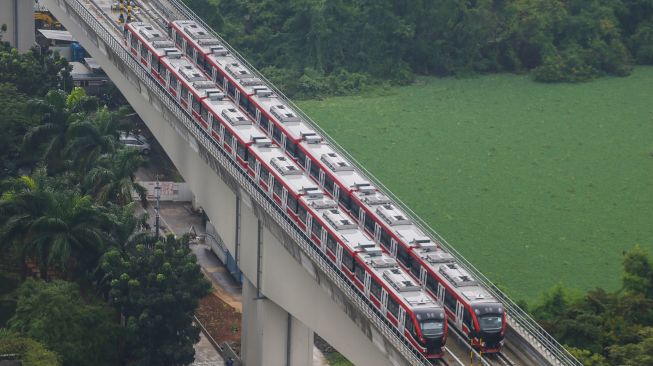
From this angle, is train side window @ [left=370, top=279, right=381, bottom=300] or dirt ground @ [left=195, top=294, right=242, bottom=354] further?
dirt ground @ [left=195, top=294, right=242, bottom=354]

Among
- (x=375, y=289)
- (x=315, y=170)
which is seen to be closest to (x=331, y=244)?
(x=375, y=289)

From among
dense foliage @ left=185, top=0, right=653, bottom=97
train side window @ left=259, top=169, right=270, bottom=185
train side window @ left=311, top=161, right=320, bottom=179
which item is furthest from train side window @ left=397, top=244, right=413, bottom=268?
dense foliage @ left=185, top=0, right=653, bottom=97

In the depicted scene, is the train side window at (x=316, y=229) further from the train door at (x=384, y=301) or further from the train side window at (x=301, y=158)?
the train side window at (x=301, y=158)

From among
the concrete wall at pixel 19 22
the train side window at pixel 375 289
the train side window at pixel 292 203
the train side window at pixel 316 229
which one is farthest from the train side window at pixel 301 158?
the concrete wall at pixel 19 22

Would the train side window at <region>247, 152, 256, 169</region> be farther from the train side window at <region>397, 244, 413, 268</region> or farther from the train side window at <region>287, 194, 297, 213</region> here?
the train side window at <region>397, 244, 413, 268</region>

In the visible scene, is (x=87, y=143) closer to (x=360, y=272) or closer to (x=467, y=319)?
(x=360, y=272)

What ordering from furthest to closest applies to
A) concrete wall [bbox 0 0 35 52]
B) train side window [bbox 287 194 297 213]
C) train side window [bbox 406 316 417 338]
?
concrete wall [bbox 0 0 35 52]
train side window [bbox 287 194 297 213]
train side window [bbox 406 316 417 338]

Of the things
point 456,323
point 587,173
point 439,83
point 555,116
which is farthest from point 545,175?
point 456,323

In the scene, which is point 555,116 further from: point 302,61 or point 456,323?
point 456,323
